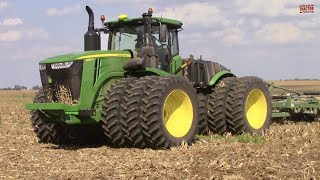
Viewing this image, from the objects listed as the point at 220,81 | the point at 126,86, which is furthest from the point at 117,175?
the point at 220,81

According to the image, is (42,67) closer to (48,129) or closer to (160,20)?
(48,129)

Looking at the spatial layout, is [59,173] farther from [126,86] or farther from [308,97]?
[308,97]

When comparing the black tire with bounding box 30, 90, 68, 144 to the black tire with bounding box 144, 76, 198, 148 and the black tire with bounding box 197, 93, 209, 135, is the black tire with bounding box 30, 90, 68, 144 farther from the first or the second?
the black tire with bounding box 197, 93, 209, 135

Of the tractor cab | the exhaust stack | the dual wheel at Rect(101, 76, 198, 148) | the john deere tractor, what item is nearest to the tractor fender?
the john deere tractor

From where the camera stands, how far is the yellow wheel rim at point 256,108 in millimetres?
11789

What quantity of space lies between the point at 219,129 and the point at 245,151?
3.41 metres

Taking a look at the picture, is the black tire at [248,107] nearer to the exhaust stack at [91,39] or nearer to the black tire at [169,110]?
the black tire at [169,110]

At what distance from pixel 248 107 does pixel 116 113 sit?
4.07 metres

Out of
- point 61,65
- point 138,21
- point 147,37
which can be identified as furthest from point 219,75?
point 61,65

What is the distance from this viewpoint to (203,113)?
1098 centimetres

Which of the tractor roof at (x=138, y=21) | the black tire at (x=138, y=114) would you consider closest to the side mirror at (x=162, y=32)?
the tractor roof at (x=138, y=21)

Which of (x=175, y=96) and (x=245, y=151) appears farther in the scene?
(x=175, y=96)

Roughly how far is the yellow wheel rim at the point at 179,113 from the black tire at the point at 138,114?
799mm

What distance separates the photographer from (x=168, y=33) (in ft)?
35.3
